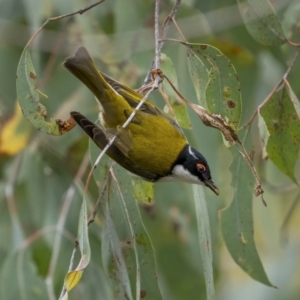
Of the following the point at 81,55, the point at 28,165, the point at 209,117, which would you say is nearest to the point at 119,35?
the point at 28,165

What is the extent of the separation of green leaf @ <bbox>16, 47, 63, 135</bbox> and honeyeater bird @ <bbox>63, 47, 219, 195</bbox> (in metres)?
0.22

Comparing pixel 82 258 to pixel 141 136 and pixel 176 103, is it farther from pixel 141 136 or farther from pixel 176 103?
pixel 176 103

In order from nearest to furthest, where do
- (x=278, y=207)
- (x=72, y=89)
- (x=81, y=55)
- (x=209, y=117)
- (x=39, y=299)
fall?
1. (x=209, y=117)
2. (x=81, y=55)
3. (x=39, y=299)
4. (x=72, y=89)
5. (x=278, y=207)

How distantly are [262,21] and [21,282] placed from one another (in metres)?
1.39

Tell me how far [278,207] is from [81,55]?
3.19 metres

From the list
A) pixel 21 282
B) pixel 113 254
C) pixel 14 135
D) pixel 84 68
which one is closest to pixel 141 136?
pixel 84 68

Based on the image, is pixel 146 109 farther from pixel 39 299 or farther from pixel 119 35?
pixel 119 35

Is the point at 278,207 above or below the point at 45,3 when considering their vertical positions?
below

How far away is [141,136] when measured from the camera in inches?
98.4

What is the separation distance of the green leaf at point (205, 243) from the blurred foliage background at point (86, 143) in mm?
857

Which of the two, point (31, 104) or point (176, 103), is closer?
point (31, 104)

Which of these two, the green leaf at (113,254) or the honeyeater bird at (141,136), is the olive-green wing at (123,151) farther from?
the green leaf at (113,254)

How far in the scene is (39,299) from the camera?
119 inches

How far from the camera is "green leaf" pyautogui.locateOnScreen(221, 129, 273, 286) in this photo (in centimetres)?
250
